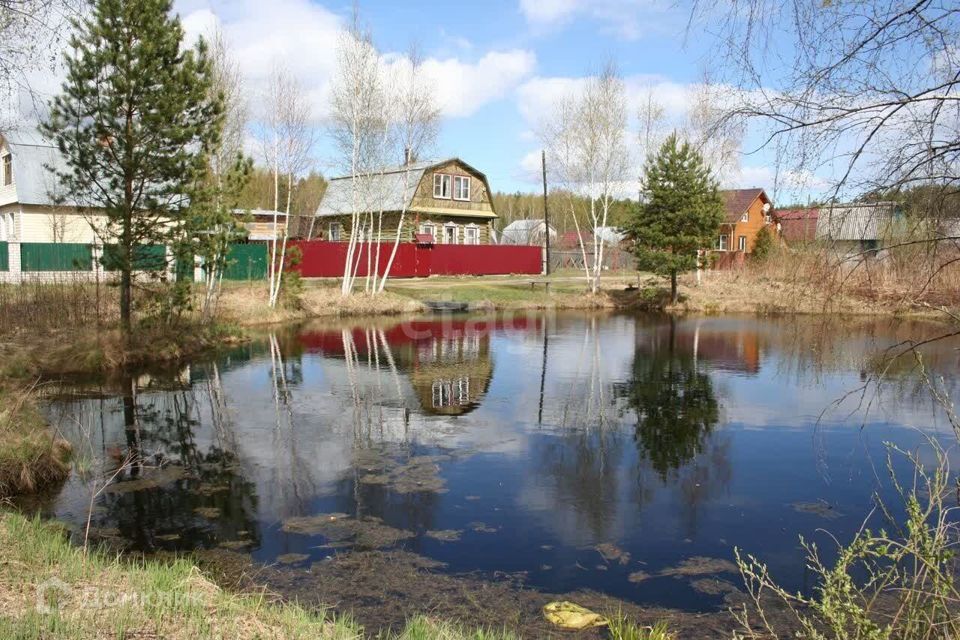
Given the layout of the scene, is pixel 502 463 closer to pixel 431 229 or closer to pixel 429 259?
pixel 429 259

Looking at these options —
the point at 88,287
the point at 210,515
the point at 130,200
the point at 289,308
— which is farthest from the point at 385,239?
the point at 210,515

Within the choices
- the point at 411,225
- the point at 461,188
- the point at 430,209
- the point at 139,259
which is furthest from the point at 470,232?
the point at 139,259

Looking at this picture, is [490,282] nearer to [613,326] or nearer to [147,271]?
[613,326]

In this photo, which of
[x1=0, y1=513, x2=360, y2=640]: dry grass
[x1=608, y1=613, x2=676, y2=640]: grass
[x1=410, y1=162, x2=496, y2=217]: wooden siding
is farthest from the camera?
[x1=410, y1=162, x2=496, y2=217]: wooden siding

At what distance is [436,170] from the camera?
4425cm

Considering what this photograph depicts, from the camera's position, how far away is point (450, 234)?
46.6m

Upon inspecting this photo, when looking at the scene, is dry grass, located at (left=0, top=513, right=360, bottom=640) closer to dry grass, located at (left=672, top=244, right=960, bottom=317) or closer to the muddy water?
the muddy water

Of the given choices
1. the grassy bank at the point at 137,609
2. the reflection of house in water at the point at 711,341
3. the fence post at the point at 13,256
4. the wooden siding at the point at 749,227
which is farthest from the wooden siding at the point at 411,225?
the grassy bank at the point at 137,609

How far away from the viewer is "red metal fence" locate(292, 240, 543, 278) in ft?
128

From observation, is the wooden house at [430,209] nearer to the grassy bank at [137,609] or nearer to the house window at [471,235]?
the house window at [471,235]

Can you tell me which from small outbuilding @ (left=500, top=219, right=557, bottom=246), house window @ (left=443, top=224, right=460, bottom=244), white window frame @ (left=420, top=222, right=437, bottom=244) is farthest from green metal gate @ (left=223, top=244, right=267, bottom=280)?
small outbuilding @ (left=500, top=219, right=557, bottom=246)

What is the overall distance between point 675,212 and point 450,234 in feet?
61.0

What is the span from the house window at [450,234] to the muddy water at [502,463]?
27.8m

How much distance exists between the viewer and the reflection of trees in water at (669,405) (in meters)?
10.6
